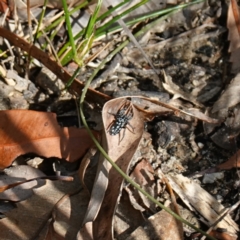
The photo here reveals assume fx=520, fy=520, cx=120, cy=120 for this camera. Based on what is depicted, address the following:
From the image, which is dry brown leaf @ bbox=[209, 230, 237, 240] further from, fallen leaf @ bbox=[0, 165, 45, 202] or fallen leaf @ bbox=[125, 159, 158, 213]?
fallen leaf @ bbox=[0, 165, 45, 202]

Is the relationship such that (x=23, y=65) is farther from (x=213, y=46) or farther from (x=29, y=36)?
(x=213, y=46)

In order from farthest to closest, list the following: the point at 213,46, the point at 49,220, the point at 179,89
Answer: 1. the point at 213,46
2. the point at 179,89
3. the point at 49,220

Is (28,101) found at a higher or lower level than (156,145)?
higher

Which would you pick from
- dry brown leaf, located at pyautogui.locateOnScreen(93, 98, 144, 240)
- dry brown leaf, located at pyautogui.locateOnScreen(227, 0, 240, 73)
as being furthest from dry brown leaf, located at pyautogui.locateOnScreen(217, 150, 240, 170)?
dry brown leaf, located at pyautogui.locateOnScreen(227, 0, 240, 73)

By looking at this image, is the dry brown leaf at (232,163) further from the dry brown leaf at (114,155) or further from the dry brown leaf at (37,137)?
the dry brown leaf at (37,137)

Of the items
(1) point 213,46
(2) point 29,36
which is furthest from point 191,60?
(2) point 29,36

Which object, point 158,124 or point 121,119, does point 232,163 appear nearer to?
point 158,124
